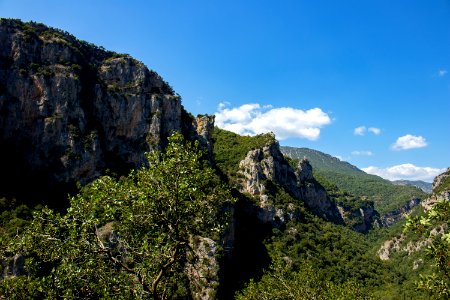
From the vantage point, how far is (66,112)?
92.0 metres

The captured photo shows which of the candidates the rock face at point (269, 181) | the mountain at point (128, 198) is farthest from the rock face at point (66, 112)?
the rock face at point (269, 181)

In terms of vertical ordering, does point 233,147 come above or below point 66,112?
above

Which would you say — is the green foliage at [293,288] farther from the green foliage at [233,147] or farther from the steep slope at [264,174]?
the green foliage at [233,147]

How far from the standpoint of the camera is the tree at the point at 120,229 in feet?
49.4

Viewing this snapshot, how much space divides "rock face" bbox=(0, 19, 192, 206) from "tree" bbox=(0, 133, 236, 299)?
70.1 meters

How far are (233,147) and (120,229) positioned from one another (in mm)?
153889

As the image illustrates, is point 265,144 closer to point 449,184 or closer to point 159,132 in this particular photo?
point 159,132

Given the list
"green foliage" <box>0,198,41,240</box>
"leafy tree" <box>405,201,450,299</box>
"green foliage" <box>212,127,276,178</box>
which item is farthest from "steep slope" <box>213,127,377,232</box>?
"leafy tree" <box>405,201,450,299</box>

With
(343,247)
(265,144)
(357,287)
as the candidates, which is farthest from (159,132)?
(343,247)

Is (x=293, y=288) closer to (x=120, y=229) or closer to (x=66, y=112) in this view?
(x=120, y=229)

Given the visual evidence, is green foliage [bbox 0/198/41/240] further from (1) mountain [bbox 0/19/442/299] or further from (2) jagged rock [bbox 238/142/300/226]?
(2) jagged rock [bbox 238/142/300/226]

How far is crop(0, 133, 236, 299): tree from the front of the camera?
593 inches

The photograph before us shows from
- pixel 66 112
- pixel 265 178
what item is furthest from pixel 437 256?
pixel 265 178

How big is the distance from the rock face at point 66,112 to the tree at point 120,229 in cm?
7012
